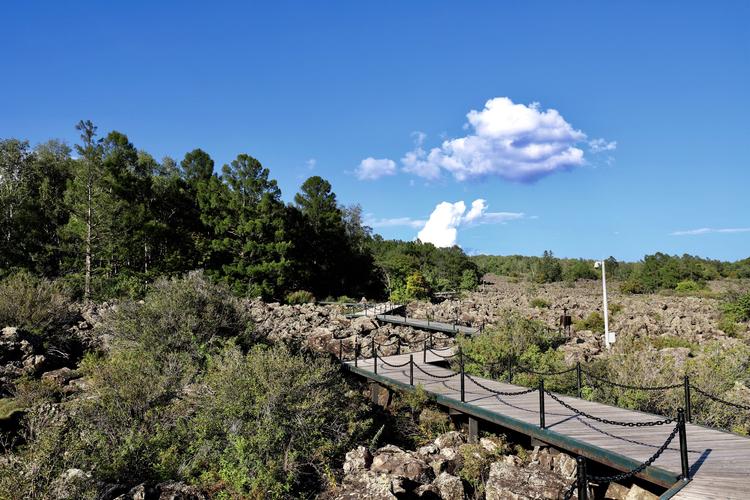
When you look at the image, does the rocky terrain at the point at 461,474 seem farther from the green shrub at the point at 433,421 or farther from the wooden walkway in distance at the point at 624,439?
the green shrub at the point at 433,421

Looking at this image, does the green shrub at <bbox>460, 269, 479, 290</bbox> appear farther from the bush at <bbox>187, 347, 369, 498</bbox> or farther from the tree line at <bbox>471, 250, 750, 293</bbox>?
the bush at <bbox>187, 347, 369, 498</bbox>

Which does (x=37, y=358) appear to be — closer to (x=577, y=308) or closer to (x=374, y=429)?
(x=374, y=429)

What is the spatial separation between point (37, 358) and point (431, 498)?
13.2m

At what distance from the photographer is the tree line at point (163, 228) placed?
31.9 metres

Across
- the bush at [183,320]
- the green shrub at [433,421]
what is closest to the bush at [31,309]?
the bush at [183,320]

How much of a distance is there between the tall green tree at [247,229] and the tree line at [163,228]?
0.09 metres

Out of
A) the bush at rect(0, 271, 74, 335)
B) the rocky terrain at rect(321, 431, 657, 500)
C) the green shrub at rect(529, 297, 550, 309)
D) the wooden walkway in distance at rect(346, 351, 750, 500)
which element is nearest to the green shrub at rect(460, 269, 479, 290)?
the green shrub at rect(529, 297, 550, 309)

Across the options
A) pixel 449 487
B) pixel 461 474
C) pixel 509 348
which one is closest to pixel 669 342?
pixel 509 348

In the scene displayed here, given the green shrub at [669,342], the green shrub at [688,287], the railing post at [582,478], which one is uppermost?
the green shrub at [688,287]

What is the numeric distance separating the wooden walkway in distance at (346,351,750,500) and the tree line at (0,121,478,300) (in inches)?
935

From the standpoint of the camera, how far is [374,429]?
42.0 feet

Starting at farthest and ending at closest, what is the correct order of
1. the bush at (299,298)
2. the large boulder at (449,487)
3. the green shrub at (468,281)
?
the green shrub at (468,281) → the bush at (299,298) → the large boulder at (449,487)

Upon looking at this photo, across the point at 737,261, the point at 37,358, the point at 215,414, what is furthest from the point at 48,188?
the point at 737,261

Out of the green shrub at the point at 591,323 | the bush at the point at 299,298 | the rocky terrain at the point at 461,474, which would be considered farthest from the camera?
the bush at the point at 299,298
